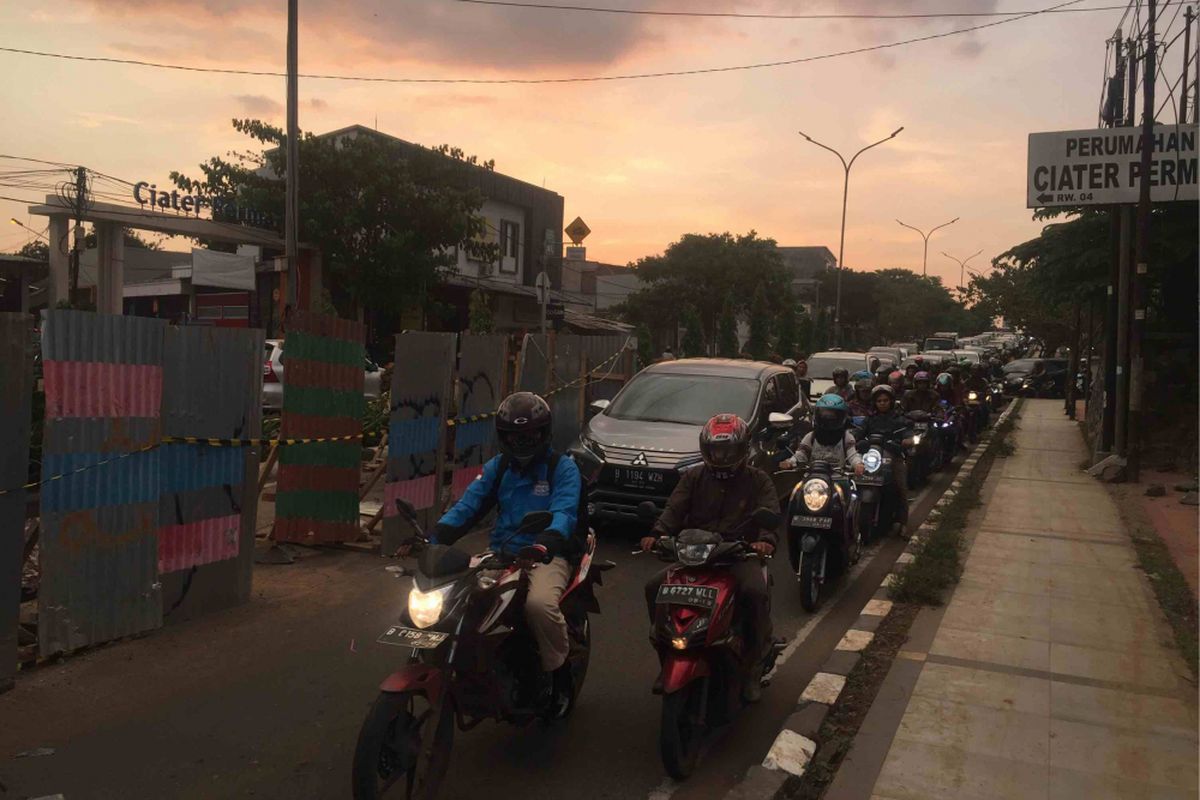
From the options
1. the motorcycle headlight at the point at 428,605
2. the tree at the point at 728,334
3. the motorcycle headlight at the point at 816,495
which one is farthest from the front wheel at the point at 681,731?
the tree at the point at 728,334

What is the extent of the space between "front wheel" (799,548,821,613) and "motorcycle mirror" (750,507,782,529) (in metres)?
2.60

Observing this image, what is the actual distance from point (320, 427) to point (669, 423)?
11.9 ft

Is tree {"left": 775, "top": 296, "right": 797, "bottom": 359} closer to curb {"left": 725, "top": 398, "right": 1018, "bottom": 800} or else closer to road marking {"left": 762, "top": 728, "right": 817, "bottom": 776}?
curb {"left": 725, "top": 398, "right": 1018, "bottom": 800}

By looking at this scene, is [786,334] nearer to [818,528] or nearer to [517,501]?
[818,528]

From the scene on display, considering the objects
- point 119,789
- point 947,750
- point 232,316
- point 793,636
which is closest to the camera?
point 119,789

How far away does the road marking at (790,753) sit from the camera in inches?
175

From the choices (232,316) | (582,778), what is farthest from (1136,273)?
(232,316)

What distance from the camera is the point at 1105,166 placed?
1451 cm

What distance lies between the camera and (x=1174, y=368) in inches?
611

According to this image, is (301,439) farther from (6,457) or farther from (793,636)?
(793,636)

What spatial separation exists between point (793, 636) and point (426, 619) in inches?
146

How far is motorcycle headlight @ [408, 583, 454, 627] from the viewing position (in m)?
3.71

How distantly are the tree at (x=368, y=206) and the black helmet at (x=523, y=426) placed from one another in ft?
74.6

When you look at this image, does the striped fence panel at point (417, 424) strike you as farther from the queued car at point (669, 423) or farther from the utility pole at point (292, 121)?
the utility pole at point (292, 121)
